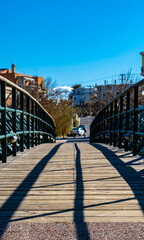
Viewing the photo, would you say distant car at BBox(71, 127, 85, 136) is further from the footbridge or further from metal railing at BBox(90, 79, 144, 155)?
the footbridge

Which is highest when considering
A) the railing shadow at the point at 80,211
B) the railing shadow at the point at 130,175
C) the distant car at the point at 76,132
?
the distant car at the point at 76,132

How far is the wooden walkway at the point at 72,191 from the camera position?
204 cm

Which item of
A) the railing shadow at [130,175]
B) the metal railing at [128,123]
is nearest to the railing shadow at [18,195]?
the railing shadow at [130,175]

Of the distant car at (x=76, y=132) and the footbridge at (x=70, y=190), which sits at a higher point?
the distant car at (x=76, y=132)

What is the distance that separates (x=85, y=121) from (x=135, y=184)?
59.0 meters

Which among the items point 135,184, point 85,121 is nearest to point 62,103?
point 135,184

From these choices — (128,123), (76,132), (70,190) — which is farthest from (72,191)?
(76,132)

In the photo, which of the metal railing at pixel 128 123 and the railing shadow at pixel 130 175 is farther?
the metal railing at pixel 128 123

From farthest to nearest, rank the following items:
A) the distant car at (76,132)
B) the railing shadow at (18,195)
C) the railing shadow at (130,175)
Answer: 1. the distant car at (76,132)
2. the railing shadow at (130,175)
3. the railing shadow at (18,195)

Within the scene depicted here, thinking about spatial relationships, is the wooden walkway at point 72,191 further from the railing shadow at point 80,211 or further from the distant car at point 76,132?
the distant car at point 76,132

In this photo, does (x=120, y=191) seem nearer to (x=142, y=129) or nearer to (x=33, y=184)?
(x=33, y=184)

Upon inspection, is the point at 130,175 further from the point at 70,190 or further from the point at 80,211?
the point at 80,211

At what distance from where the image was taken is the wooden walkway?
2043mm

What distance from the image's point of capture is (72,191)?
2.60m
